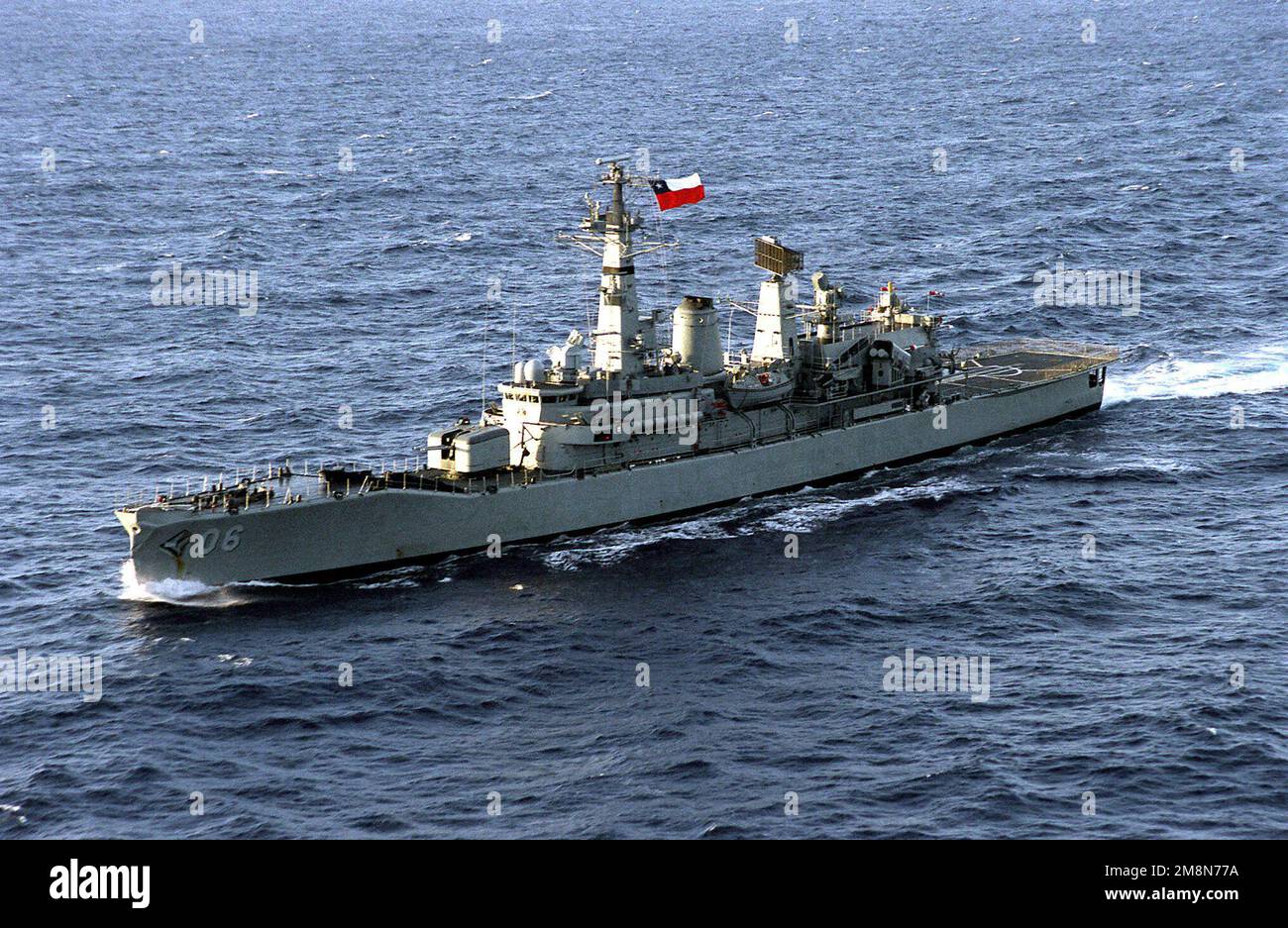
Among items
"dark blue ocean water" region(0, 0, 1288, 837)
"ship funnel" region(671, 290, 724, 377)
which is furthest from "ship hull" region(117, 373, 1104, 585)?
"ship funnel" region(671, 290, 724, 377)

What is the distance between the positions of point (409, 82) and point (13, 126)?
4646 centimetres

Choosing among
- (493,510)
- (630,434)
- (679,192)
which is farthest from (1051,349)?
(493,510)

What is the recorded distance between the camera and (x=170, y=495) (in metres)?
57.4

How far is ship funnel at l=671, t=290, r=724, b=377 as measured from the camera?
66500 millimetres

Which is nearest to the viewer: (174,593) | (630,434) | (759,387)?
(174,593)

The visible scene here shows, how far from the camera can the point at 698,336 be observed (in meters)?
66.6

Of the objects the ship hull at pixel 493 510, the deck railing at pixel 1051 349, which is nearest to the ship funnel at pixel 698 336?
the ship hull at pixel 493 510

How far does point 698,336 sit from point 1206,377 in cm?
2680

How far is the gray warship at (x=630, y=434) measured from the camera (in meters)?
56.9

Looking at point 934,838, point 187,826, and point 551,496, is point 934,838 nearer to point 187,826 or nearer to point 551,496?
point 187,826

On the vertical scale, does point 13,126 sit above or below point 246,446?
above

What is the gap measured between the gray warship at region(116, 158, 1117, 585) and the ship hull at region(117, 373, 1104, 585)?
0.20 ft

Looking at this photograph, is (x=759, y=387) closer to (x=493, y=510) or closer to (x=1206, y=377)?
(x=493, y=510)

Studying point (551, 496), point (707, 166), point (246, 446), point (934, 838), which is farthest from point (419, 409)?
point (707, 166)
